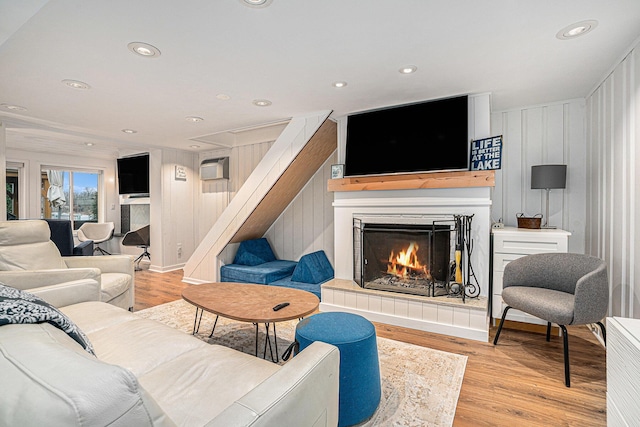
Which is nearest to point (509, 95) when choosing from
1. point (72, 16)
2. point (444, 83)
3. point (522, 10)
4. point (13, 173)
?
point (444, 83)

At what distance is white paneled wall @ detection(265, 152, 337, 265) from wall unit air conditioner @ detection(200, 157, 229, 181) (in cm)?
134

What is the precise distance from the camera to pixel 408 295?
10.2ft

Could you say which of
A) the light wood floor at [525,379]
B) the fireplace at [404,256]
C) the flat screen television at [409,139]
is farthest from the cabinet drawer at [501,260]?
the flat screen television at [409,139]

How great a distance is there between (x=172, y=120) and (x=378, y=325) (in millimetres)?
3434

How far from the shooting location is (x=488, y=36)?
204cm

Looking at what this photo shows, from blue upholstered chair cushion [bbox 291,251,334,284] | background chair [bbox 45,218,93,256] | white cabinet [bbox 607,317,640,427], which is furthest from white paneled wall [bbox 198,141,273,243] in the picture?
white cabinet [bbox 607,317,640,427]

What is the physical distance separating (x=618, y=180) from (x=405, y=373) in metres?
2.22

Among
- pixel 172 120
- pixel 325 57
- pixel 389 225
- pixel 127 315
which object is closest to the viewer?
pixel 127 315

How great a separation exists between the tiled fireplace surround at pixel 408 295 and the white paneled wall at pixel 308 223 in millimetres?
944

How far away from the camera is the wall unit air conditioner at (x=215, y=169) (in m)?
5.58

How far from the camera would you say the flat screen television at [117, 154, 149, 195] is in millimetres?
5973

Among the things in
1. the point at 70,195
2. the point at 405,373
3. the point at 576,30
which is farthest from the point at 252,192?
the point at 70,195

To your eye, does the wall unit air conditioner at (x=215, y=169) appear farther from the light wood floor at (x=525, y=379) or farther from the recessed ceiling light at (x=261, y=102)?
the light wood floor at (x=525, y=379)

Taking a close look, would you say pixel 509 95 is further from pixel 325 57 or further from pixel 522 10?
pixel 325 57
